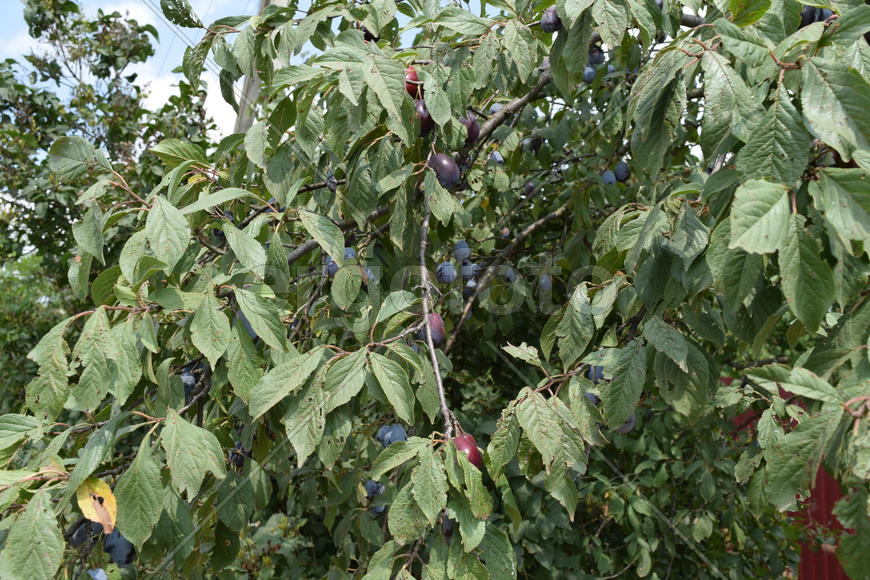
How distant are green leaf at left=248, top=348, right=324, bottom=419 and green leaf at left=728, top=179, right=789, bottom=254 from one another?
0.55 metres

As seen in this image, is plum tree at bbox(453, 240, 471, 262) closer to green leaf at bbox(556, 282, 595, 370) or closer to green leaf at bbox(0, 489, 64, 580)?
green leaf at bbox(556, 282, 595, 370)

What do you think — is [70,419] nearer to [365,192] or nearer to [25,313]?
[25,313]

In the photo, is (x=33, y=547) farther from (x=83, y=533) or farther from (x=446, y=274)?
(x=446, y=274)

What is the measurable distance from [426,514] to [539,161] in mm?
1598

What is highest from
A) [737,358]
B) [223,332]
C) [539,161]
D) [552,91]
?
[223,332]

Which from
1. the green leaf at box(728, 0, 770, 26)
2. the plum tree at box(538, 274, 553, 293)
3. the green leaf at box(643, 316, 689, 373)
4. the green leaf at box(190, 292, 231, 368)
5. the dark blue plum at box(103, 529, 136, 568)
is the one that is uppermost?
the green leaf at box(728, 0, 770, 26)

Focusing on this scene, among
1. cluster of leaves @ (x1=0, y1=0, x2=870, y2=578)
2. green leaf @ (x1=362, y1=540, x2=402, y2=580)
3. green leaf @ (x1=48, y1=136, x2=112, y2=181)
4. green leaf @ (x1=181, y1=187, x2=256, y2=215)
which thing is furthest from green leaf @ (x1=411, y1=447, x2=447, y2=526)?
green leaf @ (x1=48, y1=136, x2=112, y2=181)

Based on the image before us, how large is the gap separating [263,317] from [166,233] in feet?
0.57

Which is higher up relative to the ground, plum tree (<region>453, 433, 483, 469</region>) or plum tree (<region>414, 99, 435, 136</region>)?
plum tree (<region>414, 99, 435, 136</region>)

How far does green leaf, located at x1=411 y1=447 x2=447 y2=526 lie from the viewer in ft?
2.63

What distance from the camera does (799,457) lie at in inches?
23.9

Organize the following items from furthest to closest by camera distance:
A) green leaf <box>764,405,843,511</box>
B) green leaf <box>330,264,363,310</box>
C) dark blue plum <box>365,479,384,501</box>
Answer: dark blue plum <box>365,479,384,501</box>, green leaf <box>330,264,363,310</box>, green leaf <box>764,405,843,511</box>

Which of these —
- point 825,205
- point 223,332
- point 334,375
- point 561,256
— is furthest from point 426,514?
point 561,256

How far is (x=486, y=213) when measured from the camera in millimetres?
2107
